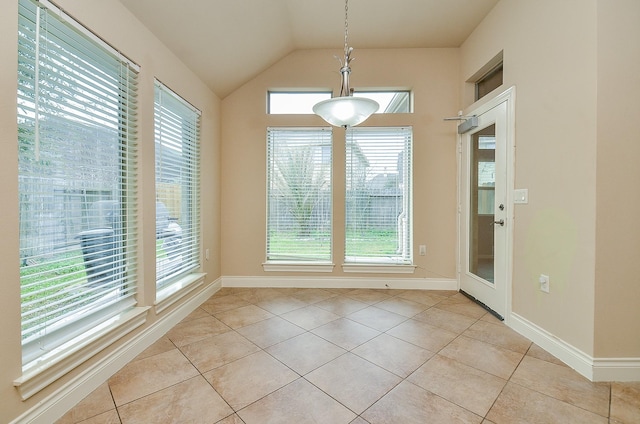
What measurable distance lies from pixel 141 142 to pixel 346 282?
2614 mm

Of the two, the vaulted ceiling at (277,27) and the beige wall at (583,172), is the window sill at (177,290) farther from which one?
the beige wall at (583,172)

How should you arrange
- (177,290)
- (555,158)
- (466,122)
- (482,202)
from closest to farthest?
(555,158) < (177,290) < (482,202) < (466,122)

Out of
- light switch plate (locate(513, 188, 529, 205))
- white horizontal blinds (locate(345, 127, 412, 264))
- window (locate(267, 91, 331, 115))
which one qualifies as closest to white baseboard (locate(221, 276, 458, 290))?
white horizontal blinds (locate(345, 127, 412, 264))

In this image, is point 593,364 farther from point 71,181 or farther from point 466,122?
point 71,181

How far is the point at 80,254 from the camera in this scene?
155cm

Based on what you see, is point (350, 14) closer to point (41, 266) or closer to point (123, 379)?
point (41, 266)

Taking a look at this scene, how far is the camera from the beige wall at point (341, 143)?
3.21 meters

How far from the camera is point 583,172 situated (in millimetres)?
1678

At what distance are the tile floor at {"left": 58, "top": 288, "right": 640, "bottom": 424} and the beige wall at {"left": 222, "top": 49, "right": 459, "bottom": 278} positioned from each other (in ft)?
3.30

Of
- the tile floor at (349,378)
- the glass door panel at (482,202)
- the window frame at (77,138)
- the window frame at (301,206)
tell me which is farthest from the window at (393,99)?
the window frame at (77,138)

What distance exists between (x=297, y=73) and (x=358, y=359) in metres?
3.22

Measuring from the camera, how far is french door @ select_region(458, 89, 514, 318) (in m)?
2.35

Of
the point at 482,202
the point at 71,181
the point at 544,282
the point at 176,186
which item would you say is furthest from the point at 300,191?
the point at 544,282

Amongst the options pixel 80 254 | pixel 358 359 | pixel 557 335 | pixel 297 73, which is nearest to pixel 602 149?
pixel 557 335
